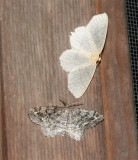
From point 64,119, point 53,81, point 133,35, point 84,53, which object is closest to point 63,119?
point 64,119

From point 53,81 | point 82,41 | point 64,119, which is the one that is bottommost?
point 64,119

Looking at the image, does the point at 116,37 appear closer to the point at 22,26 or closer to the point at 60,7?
the point at 60,7

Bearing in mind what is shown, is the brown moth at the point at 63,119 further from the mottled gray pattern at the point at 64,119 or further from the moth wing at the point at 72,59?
the moth wing at the point at 72,59

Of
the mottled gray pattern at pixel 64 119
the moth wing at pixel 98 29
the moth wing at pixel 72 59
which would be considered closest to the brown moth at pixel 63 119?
the mottled gray pattern at pixel 64 119

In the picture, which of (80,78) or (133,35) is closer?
(80,78)

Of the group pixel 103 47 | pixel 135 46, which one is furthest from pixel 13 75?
pixel 135 46

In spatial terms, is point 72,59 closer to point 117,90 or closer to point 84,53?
point 84,53
